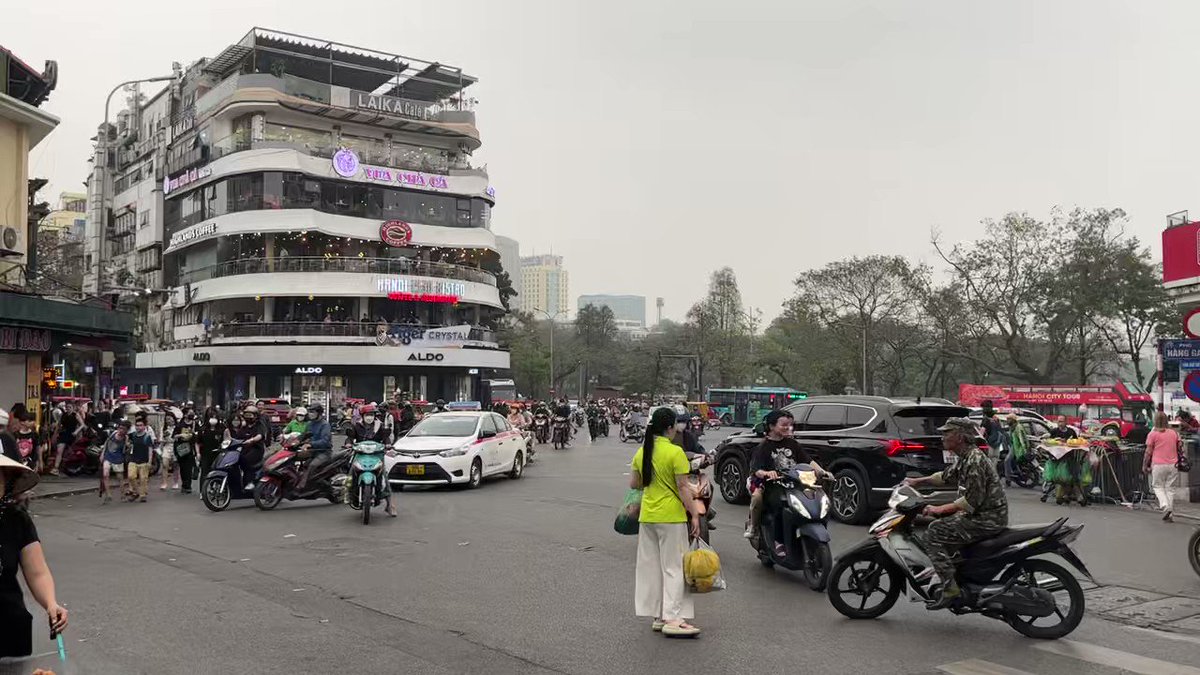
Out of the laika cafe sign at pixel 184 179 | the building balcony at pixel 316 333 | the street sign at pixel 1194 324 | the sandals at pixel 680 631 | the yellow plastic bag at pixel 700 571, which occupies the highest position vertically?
the laika cafe sign at pixel 184 179

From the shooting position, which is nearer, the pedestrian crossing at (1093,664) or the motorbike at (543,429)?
the pedestrian crossing at (1093,664)

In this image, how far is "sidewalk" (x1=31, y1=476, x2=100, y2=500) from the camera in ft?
55.6

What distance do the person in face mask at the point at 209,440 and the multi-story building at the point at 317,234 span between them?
3566cm

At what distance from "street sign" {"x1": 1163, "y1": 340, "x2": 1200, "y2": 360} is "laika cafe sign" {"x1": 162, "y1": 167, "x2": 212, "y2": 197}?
51750mm

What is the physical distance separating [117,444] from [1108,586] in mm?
15105

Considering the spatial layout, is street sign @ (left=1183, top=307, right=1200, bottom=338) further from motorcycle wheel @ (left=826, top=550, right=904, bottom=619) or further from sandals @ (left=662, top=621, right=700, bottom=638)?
sandals @ (left=662, top=621, right=700, bottom=638)

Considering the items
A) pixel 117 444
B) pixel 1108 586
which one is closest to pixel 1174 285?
pixel 1108 586

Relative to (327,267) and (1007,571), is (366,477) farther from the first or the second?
(327,267)

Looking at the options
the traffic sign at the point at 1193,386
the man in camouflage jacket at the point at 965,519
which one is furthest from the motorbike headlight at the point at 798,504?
the traffic sign at the point at 1193,386

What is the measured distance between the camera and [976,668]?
596 centimetres

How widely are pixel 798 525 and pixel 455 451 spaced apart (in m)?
9.53

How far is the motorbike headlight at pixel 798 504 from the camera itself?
8.41 meters

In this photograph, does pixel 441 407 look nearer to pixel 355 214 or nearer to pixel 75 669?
pixel 75 669

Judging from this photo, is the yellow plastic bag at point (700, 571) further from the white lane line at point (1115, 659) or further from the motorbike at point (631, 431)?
the motorbike at point (631, 431)
